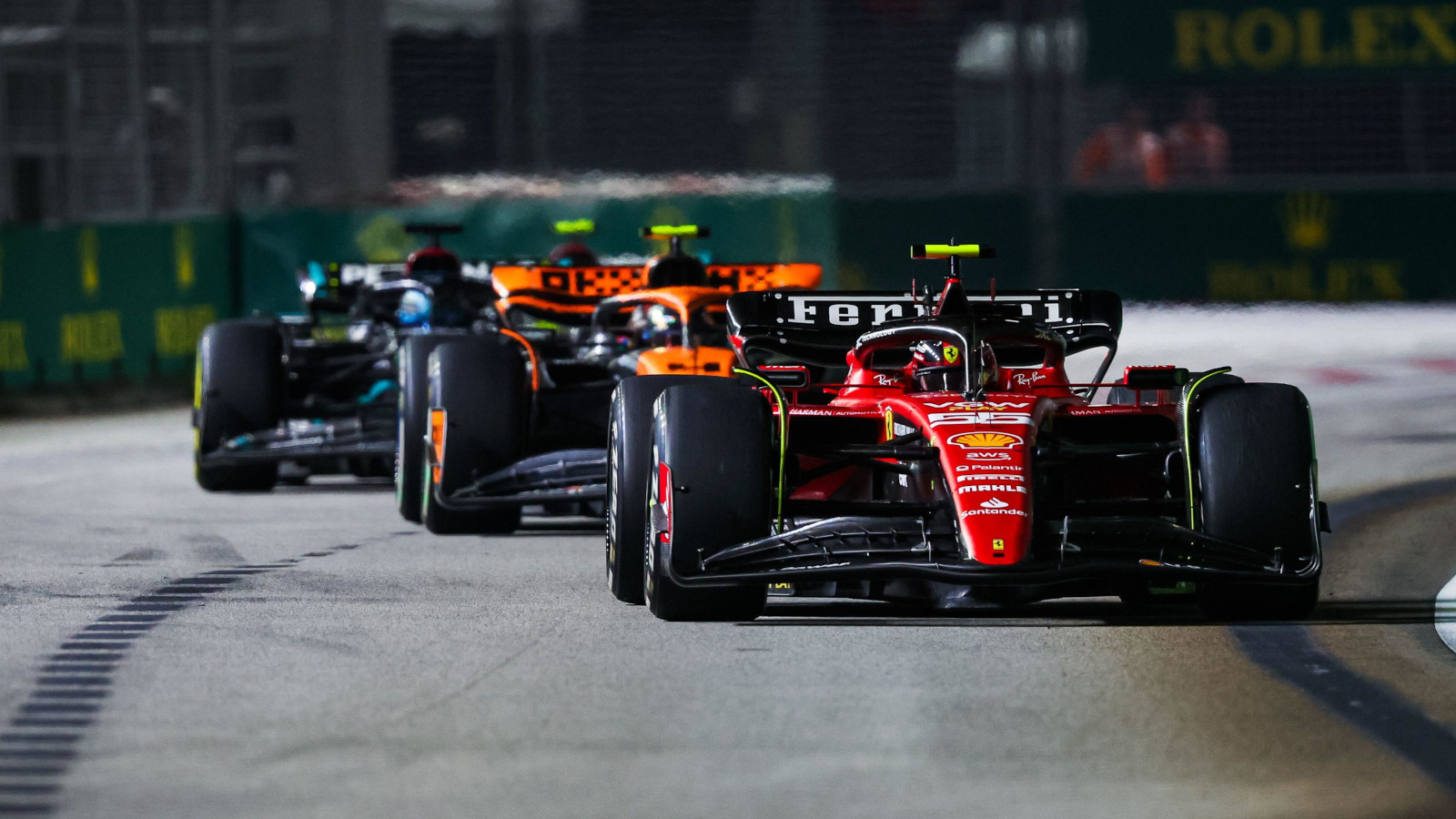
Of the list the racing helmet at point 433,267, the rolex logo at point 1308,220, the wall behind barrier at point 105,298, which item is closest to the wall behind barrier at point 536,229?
the wall behind barrier at point 105,298

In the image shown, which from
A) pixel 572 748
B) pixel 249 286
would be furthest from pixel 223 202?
pixel 572 748

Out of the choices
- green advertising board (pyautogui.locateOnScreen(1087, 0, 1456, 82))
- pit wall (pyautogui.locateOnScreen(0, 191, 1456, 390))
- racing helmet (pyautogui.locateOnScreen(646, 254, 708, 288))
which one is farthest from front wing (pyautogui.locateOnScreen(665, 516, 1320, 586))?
green advertising board (pyautogui.locateOnScreen(1087, 0, 1456, 82))

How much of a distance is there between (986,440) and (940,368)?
95 centimetres

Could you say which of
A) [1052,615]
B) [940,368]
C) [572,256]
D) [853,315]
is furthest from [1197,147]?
[1052,615]

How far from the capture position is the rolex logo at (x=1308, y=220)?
2505 cm

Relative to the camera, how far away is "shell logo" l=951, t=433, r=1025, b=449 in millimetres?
7918

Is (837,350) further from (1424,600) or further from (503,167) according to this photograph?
(503,167)

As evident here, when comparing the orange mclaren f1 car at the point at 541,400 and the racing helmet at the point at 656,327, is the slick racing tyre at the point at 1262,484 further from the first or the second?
the racing helmet at the point at 656,327

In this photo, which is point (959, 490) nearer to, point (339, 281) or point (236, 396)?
point (236, 396)

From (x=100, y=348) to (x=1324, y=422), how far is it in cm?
892

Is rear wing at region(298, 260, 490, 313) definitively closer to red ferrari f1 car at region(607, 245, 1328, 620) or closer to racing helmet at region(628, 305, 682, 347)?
racing helmet at region(628, 305, 682, 347)

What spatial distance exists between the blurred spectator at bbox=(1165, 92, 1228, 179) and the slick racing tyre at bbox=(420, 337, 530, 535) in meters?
14.8

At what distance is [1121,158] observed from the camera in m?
25.3

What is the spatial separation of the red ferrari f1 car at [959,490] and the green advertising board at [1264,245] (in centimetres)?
1634
